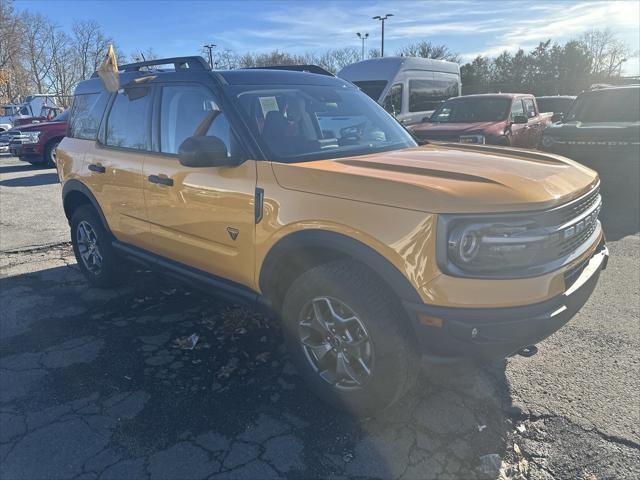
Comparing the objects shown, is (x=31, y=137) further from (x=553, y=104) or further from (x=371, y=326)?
(x=553, y=104)

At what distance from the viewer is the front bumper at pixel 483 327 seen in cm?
218

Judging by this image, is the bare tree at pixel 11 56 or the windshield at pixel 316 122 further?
the bare tree at pixel 11 56

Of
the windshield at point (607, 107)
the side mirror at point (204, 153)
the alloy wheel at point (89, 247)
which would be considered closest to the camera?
the side mirror at point (204, 153)

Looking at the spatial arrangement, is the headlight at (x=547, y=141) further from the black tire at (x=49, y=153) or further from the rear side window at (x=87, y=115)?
the black tire at (x=49, y=153)

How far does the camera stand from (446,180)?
7.91ft

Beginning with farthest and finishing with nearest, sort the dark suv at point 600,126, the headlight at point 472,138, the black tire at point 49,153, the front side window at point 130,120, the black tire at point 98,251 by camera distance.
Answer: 1. the black tire at point 49,153
2. the headlight at point 472,138
3. the dark suv at point 600,126
4. the black tire at point 98,251
5. the front side window at point 130,120

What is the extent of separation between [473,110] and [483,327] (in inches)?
361

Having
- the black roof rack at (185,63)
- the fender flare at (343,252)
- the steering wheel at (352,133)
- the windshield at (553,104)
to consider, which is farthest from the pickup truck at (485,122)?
the windshield at (553,104)

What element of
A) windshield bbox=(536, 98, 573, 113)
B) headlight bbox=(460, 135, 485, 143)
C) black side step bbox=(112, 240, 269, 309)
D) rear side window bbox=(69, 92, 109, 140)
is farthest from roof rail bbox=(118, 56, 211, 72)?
windshield bbox=(536, 98, 573, 113)

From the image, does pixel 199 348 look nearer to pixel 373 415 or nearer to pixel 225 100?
pixel 373 415

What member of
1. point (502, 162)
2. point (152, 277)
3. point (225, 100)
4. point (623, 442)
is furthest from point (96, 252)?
point (623, 442)

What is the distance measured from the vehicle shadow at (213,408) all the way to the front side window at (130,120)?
1.48m

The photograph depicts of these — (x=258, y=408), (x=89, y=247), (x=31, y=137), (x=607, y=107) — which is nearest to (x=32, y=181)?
(x=31, y=137)

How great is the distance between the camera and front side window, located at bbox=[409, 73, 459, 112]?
12.3m
